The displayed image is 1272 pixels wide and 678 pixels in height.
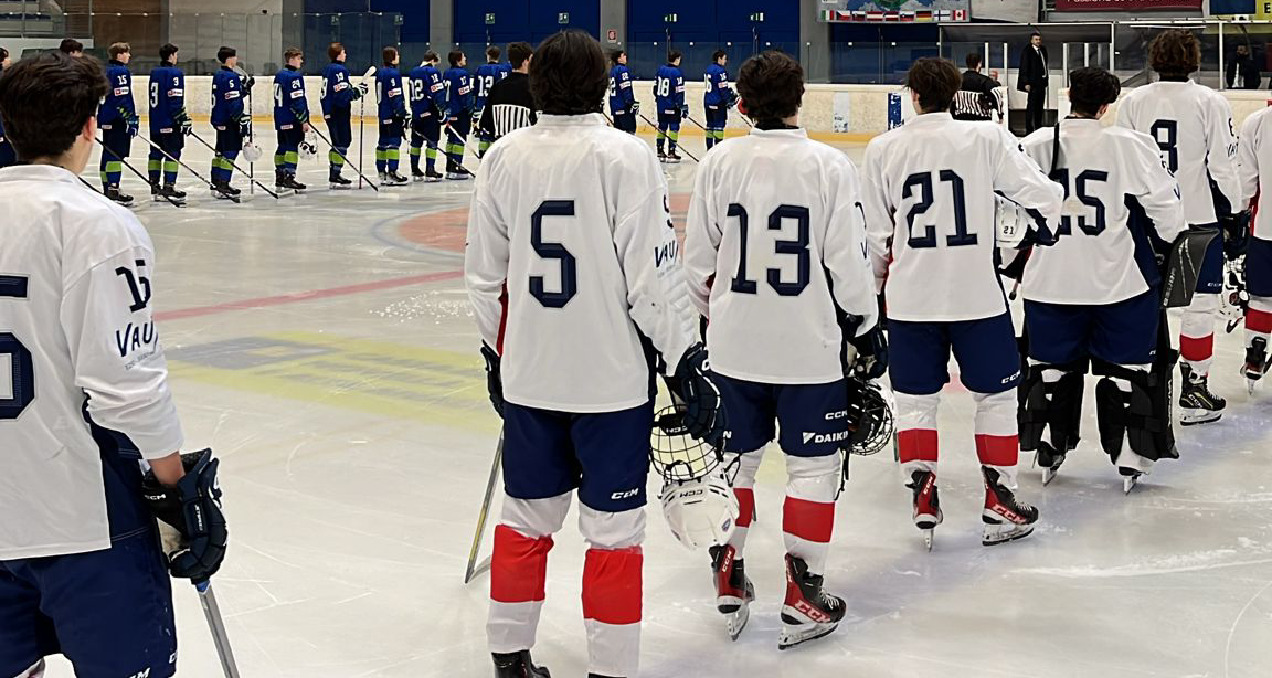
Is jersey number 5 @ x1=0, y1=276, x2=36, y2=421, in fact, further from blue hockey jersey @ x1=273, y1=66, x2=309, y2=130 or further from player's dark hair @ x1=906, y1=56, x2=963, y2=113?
blue hockey jersey @ x1=273, y1=66, x2=309, y2=130

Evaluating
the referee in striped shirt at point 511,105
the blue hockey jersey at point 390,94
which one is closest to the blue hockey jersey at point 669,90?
the blue hockey jersey at point 390,94

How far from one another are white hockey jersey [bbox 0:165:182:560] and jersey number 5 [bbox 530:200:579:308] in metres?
0.86

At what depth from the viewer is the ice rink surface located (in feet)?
10.8

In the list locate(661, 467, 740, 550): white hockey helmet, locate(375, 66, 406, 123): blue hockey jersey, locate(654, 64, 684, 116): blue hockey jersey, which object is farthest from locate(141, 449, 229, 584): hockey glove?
locate(654, 64, 684, 116): blue hockey jersey

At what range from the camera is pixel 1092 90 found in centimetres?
436

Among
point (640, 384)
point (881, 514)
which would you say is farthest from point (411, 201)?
point (640, 384)

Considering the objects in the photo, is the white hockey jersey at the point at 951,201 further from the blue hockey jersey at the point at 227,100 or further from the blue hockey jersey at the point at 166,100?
the blue hockey jersey at the point at 227,100

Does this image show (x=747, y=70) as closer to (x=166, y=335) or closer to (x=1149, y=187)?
(x=1149, y=187)

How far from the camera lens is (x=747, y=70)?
334 cm

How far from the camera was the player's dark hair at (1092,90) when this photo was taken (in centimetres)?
435

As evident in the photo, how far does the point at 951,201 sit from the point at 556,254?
1496mm

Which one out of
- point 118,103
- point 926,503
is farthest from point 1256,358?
point 118,103

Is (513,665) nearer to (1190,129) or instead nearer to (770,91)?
(770,91)

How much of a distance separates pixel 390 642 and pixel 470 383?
286cm
